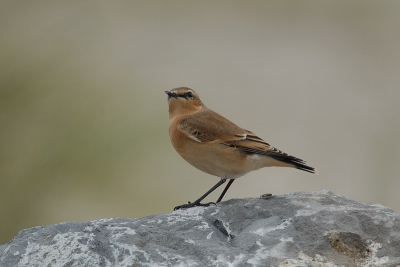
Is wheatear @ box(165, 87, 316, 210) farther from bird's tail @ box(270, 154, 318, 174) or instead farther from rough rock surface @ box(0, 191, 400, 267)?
rough rock surface @ box(0, 191, 400, 267)

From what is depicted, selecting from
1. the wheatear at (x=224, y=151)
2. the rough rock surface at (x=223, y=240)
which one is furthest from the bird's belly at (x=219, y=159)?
the rough rock surface at (x=223, y=240)

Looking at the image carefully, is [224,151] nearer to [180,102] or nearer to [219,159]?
[219,159]

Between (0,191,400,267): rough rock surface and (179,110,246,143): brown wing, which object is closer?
(0,191,400,267): rough rock surface

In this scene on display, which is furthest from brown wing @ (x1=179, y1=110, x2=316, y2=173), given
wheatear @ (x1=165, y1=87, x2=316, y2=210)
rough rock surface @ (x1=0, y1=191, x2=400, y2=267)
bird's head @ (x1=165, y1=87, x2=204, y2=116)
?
rough rock surface @ (x1=0, y1=191, x2=400, y2=267)

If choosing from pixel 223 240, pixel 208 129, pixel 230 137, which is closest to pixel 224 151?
pixel 230 137

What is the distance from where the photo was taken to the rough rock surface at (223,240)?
3.19 metres

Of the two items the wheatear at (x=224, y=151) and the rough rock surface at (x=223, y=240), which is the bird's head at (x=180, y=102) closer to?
the wheatear at (x=224, y=151)

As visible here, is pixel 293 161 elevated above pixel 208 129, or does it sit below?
below

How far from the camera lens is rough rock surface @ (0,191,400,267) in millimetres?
3189

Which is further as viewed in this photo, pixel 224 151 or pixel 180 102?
pixel 180 102

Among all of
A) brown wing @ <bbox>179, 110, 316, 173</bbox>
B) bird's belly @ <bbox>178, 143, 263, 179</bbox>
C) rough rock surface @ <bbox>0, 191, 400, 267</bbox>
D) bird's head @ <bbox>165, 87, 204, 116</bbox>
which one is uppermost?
bird's head @ <bbox>165, 87, 204, 116</bbox>

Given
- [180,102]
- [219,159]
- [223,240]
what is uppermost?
[180,102]

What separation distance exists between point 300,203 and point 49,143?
107 inches

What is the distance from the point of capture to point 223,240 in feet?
11.5
